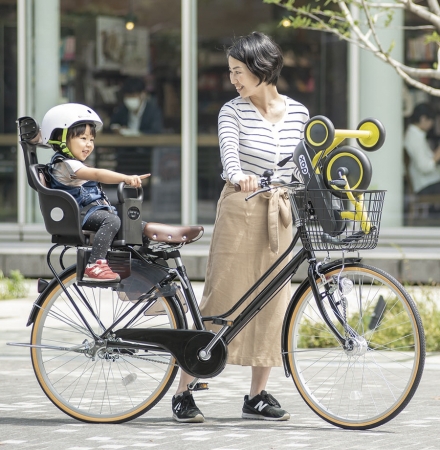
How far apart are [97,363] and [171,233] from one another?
2.48 feet

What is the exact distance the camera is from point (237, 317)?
213 inches

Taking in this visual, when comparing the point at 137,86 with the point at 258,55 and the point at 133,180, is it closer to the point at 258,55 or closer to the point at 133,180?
the point at 258,55

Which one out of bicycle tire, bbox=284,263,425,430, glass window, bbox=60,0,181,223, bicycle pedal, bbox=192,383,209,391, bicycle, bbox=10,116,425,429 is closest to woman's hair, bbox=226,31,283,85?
bicycle, bbox=10,116,425,429

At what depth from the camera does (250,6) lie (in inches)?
514

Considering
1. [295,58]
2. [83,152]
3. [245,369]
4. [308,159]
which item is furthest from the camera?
[295,58]

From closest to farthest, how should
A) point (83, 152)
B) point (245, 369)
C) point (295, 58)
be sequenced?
point (83, 152) → point (245, 369) → point (295, 58)

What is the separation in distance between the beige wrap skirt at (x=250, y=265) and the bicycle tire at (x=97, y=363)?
0.29 m

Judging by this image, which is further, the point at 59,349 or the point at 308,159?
the point at 59,349

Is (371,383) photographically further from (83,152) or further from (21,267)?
(21,267)

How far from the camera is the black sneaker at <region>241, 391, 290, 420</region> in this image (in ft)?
18.5

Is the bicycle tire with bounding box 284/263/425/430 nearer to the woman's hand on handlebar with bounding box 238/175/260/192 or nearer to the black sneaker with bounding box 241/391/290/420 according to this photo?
the black sneaker with bounding box 241/391/290/420

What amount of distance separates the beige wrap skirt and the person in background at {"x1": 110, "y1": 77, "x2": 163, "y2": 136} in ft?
→ 26.2

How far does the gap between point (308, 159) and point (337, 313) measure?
71 centimetres

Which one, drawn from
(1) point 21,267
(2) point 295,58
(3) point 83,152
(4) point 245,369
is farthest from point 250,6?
(3) point 83,152
